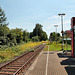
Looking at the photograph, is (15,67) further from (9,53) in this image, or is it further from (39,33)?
(39,33)

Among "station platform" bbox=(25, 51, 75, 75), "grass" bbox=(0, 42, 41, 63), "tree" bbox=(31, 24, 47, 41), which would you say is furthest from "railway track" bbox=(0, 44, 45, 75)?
"tree" bbox=(31, 24, 47, 41)

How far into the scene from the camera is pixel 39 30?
110 metres

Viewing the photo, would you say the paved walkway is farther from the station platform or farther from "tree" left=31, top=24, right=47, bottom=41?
"tree" left=31, top=24, right=47, bottom=41

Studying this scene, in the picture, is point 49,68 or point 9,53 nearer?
point 49,68

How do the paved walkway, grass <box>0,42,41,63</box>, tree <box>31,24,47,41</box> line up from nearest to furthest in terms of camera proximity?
the paved walkway, grass <box>0,42,41,63</box>, tree <box>31,24,47,41</box>

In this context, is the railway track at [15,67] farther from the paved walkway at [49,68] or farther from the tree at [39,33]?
the tree at [39,33]

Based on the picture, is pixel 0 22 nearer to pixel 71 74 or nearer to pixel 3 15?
pixel 3 15

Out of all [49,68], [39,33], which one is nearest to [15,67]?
[49,68]

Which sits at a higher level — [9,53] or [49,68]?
[9,53]

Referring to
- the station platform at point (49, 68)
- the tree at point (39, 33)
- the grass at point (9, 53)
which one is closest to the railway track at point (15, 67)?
the station platform at point (49, 68)

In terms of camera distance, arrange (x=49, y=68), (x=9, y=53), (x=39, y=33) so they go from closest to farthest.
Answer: (x=49, y=68) < (x=9, y=53) < (x=39, y=33)

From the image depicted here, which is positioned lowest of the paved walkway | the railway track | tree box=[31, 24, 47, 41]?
the paved walkway

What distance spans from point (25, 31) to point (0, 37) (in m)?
26.4

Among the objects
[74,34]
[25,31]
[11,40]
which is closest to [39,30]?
[25,31]
